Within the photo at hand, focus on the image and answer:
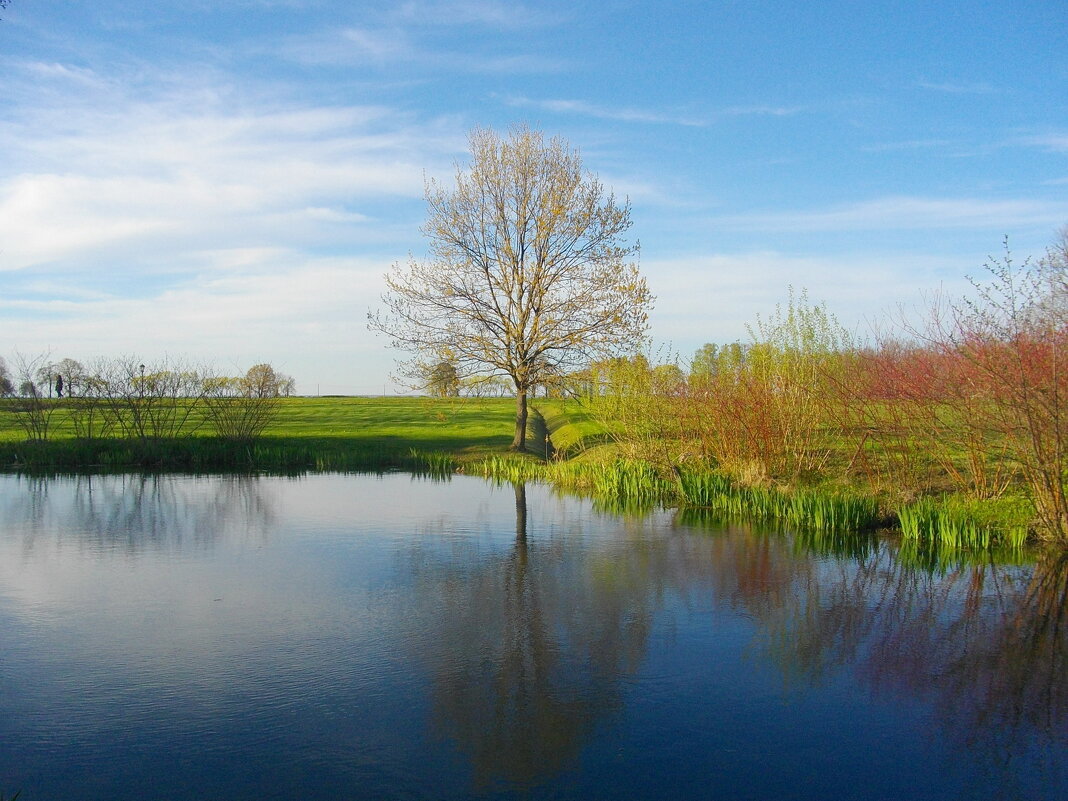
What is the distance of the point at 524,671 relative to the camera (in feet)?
21.7

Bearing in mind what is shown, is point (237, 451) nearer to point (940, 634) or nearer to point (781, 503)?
point (781, 503)

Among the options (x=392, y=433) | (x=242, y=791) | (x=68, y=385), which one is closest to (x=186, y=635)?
(x=242, y=791)

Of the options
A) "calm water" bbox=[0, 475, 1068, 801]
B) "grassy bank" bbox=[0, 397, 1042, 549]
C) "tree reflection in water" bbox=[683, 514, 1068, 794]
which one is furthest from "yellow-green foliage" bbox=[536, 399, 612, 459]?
"calm water" bbox=[0, 475, 1068, 801]

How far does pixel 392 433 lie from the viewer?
37.0 m

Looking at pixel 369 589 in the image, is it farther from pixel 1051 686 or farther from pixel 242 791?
pixel 1051 686

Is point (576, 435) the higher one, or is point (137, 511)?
point (576, 435)

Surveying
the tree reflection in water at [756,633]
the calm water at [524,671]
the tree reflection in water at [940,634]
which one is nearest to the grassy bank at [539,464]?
the tree reflection in water at [756,633]

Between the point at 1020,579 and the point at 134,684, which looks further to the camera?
the point at 1020,579

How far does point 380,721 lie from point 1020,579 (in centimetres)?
782

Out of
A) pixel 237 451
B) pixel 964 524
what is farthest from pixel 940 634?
pixel 237 451

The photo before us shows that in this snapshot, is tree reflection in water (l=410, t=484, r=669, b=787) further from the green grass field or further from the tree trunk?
the tree trunk

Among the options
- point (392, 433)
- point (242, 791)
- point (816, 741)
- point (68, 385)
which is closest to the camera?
point (242, 791)

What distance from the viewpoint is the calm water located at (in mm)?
5027

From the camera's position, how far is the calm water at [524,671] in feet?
16.5
